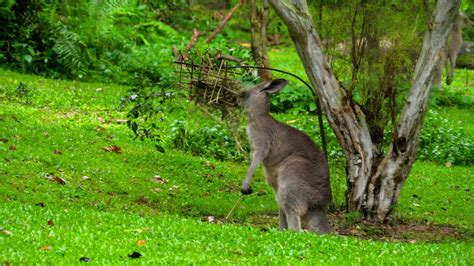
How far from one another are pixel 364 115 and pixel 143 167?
4.00m

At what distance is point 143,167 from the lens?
14156mm

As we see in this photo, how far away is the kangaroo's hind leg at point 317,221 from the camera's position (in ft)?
34.9

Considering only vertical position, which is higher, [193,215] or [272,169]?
[272,169]

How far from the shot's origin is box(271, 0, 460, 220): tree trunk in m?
11.5

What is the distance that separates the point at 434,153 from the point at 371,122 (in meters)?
5.88

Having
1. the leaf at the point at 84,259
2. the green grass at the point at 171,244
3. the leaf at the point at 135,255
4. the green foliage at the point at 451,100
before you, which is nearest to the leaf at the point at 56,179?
the green grass at the point at 171,244

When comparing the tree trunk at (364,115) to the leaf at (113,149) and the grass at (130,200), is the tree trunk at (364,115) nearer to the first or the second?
the grass at (130,200)

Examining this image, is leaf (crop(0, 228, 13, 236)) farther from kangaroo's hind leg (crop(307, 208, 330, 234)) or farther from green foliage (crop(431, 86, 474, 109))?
green foliage (crop(431, 86, 474, 109))

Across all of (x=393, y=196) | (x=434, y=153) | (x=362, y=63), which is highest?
(x=362, y=63)

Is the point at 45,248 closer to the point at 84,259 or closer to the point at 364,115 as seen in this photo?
the point at 84,259

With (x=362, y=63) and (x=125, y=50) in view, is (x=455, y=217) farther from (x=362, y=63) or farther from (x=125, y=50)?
(x=125, y=50)

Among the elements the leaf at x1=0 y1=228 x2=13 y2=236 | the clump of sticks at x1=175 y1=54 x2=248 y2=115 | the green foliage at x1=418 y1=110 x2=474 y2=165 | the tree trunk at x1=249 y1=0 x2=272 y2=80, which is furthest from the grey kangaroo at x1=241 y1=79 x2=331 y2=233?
the green foliage at x1=418 y1=110 x2=474 y2=165

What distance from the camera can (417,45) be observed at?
12.6m

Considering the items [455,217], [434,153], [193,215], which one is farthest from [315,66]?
[434,153]
